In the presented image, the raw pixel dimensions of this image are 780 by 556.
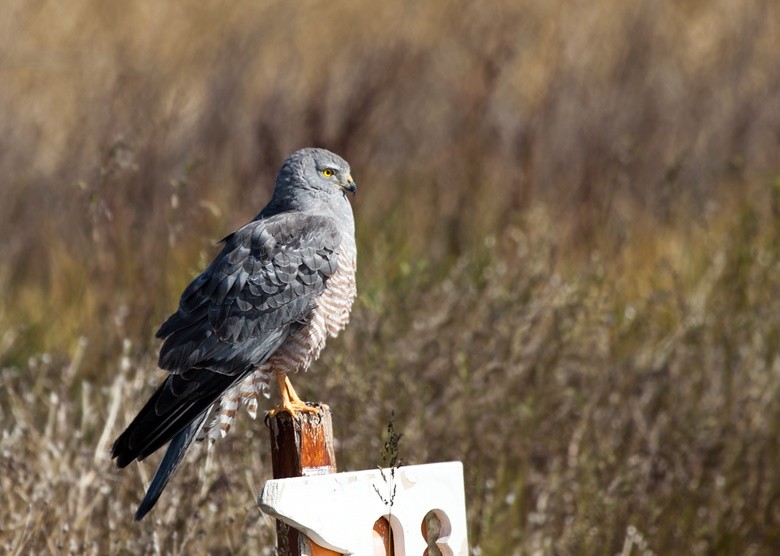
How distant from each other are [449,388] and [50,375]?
176 cm

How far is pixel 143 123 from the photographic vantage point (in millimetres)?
6016

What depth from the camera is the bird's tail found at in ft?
9.10

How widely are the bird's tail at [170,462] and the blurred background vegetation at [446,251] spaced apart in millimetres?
323

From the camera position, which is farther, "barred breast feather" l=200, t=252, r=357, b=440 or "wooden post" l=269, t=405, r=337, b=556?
"barred breast feather" l=200, t=252, r=357, b=440

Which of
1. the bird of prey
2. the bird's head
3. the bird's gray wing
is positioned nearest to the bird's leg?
the bird of prey

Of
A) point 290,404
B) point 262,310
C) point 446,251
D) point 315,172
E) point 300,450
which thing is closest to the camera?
point 300,450

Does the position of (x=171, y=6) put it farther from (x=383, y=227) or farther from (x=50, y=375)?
(x=50, y=375)

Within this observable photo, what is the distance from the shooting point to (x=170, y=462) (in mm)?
2928

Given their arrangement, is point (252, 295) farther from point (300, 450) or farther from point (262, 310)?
point (300, 450)

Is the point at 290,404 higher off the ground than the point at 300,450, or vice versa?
the point at 290,404

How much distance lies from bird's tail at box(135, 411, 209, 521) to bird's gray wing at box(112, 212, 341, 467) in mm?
163

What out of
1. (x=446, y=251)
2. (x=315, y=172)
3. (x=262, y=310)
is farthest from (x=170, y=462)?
(x=446, y=251)

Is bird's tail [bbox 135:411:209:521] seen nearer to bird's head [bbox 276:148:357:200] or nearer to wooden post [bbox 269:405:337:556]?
wooden post [bbox 269:405:337:556]

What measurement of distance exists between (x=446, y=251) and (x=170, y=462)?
3.62m
